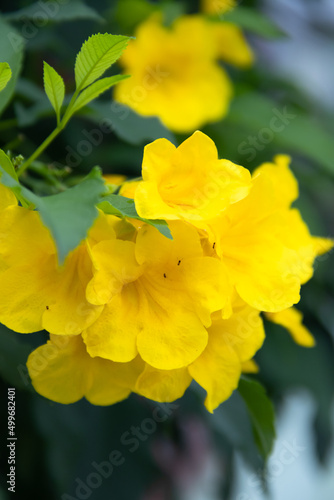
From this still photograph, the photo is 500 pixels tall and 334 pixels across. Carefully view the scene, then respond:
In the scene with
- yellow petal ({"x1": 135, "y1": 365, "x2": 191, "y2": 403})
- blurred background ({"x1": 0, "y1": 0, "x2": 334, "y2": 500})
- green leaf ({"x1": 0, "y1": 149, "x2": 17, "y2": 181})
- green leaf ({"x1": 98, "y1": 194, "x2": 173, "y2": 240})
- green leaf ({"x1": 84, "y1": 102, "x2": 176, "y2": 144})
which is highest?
green leaf ({"x1": 98, "y1": 194, "x2": 173, "y2": 240})

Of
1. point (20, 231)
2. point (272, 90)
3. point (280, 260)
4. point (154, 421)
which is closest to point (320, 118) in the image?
point (272, 90)

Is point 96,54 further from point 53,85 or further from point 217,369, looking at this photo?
point 217,369

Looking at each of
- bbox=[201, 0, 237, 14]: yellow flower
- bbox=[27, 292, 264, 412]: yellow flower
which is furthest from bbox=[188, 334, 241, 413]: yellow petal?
bbox=[201, 0, 237, 14]: yellow flower

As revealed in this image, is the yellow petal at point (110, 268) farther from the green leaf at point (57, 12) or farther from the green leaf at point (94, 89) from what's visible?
the green leaf at point (57, 12)

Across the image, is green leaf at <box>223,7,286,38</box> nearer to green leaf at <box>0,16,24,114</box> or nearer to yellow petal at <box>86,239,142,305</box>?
green leaf at <box>0,16,24,114</box>

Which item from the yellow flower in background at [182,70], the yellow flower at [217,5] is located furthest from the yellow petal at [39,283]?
the yellow flower at [217,5]

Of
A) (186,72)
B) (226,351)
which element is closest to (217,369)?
(226,351)
